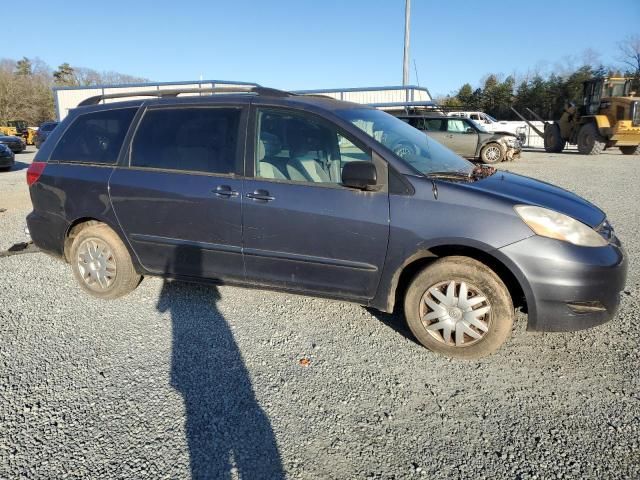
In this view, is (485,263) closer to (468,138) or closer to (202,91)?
(202,91)

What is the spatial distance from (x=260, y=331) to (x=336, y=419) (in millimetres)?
1153

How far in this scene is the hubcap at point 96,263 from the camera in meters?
3.96

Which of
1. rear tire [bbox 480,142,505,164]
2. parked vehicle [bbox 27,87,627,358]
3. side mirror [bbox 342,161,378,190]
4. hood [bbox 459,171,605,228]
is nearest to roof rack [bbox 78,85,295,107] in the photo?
parked vehicle [bbox 27,87,627,358]

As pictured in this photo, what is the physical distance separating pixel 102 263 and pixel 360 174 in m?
2.55

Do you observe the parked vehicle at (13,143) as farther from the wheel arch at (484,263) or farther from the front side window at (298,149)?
the wheel arch at (484,263)

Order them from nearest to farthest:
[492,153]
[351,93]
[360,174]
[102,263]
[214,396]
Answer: [214,396], [360,174], [102,263], [492,153], [351,93]

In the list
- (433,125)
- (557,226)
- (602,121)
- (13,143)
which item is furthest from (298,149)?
(13,143)

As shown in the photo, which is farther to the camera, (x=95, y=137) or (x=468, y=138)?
(x=468, y=138)

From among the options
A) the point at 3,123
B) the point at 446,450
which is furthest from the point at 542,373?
the point at 3,123

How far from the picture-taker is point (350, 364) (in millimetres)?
2994

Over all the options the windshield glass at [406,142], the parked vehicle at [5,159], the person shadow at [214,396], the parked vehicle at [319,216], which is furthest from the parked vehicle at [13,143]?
the windshield glass at [406,142]

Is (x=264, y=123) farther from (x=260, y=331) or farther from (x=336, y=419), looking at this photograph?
(x=336, y=419)

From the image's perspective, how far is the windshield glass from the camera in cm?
327

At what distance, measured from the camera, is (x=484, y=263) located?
2.97 m
